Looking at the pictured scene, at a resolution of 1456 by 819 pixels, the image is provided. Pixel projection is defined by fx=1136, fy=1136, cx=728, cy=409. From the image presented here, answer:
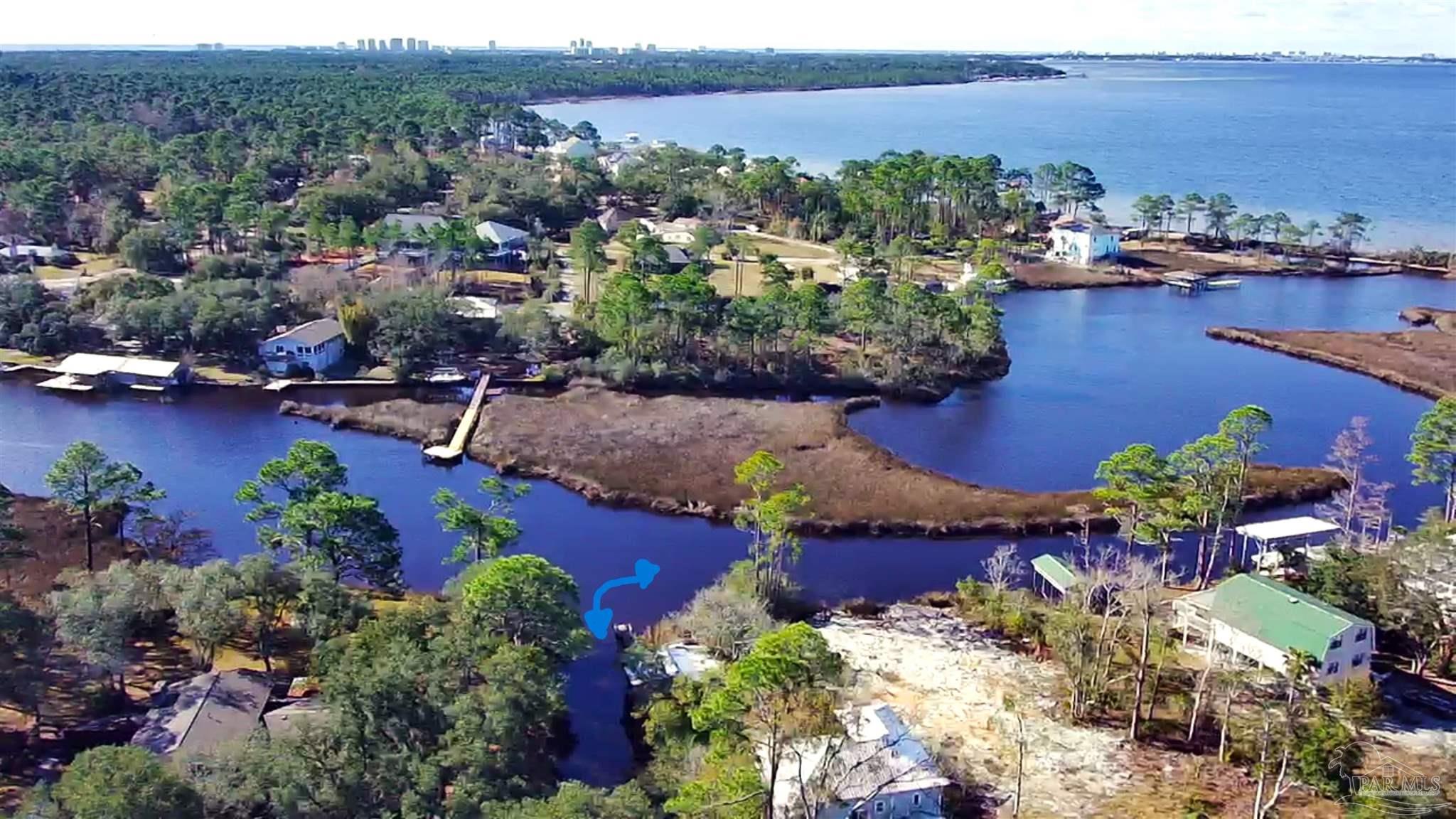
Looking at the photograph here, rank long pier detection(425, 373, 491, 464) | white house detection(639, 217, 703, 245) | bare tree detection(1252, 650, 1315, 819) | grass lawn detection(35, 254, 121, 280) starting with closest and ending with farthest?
bare tree detection(1252, 650, 1315, 819)
long pier detection(425, 373, 491, 464)
grass lawn detection(35, 254, 121, 280)
white house detection(639, 217, 703, 245)

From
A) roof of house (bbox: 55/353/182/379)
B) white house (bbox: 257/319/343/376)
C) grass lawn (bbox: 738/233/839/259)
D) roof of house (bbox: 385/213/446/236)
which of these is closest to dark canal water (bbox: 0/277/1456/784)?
roof of house (bbox: 55/353/182/379)

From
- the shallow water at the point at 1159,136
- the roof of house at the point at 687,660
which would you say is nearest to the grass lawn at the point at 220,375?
the roof of house at the point at 687,660

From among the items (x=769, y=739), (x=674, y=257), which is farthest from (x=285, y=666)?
(x=674, y=257)

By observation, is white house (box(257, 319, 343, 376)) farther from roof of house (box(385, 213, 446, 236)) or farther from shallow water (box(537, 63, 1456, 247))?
shallow water (box(537, 63, 1456, 247))

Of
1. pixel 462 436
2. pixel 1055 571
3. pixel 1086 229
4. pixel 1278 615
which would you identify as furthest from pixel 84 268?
pixel 1086 229

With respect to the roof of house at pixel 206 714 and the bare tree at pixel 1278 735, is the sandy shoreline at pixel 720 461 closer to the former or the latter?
the bare tree at pixel 1278 735

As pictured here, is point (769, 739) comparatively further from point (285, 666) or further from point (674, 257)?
point (674, 257)
